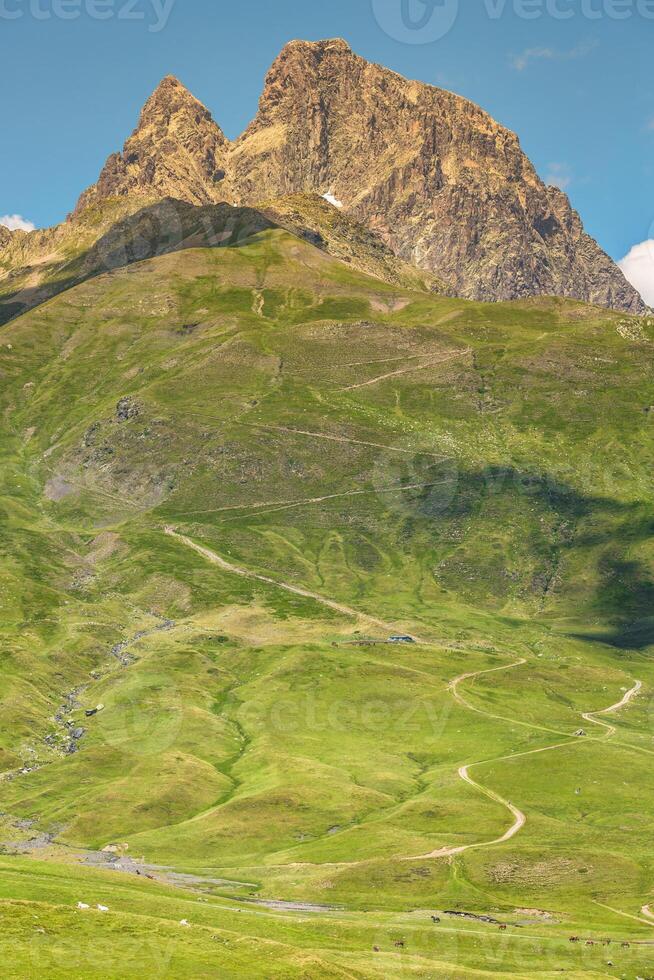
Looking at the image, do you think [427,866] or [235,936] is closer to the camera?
[235,936]

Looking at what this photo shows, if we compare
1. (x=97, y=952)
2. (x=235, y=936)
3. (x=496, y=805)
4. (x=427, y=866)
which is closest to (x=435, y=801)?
(x=496, y=805)

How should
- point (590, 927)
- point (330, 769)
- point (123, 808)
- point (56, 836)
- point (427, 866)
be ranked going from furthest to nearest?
point (330, 769), point (123, 808), point (56, 836), point (427, 866), point (590, 927)

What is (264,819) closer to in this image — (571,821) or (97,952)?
(571,821)

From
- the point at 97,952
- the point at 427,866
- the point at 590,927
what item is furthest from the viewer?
the point at 427,866

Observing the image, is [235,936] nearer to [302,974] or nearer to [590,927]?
[302,974]

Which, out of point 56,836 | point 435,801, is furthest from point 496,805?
point 56,836

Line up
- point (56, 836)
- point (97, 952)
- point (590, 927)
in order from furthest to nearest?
1. point (56, 836)
2. point (590, 927)
3. point (97, 952)

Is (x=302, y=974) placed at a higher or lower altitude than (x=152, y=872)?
higher

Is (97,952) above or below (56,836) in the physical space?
above

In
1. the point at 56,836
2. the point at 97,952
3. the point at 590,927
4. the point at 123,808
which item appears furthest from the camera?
the point at 123,808
